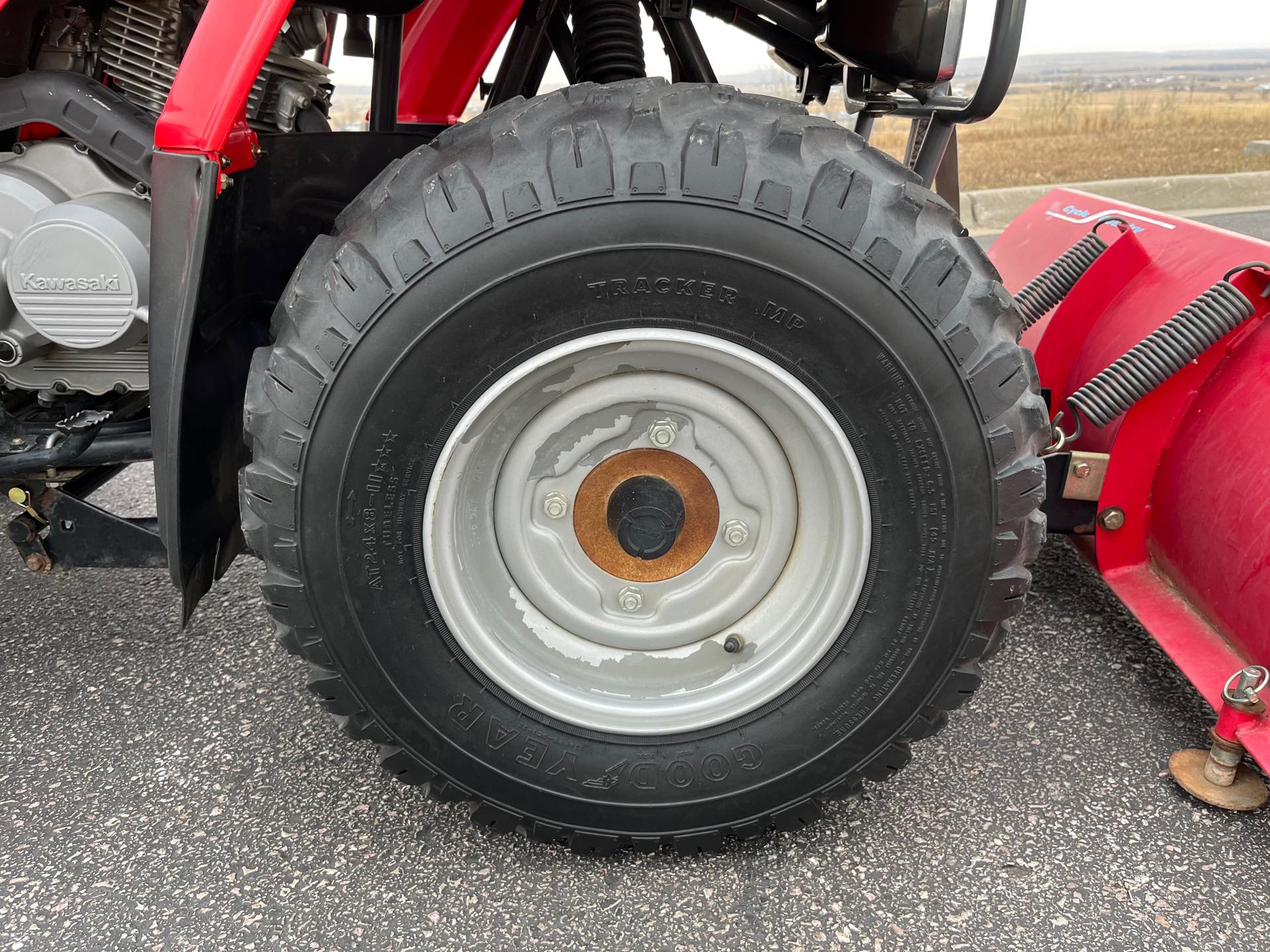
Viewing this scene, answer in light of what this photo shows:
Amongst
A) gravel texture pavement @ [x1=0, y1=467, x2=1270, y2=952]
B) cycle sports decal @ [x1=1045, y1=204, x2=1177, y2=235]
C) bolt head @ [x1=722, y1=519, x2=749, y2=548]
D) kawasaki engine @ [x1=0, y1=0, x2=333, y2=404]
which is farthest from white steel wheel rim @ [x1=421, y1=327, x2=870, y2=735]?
cycle sports decal @ [x1=1045, y1=204, x2=1177, y2=235]

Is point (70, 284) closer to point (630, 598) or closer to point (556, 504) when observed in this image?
point (556, 504)

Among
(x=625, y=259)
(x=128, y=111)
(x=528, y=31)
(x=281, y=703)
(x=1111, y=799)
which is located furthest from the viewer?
(x=528, y=31)

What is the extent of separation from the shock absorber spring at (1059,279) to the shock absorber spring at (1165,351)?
50 cm

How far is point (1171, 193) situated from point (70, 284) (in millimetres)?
8262

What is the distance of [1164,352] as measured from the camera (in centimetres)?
193

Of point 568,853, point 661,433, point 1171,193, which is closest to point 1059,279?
point 661,433

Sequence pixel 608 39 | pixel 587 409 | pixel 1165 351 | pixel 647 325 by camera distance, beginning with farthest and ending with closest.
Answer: pixel 608 39
pixel 1165 351
pixel 587 409
pixel 647 325

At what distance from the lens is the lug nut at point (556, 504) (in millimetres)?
1663

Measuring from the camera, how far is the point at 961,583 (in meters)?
1.51

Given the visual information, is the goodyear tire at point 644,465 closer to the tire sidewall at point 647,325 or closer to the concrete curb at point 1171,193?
the tire sidewall at point 647,325

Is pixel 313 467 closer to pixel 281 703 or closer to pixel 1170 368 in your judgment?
pixel 281 703

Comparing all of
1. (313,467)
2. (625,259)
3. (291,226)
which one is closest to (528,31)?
(291,226)

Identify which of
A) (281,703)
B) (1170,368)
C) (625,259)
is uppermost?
(625,259)

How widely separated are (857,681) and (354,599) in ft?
2.60
